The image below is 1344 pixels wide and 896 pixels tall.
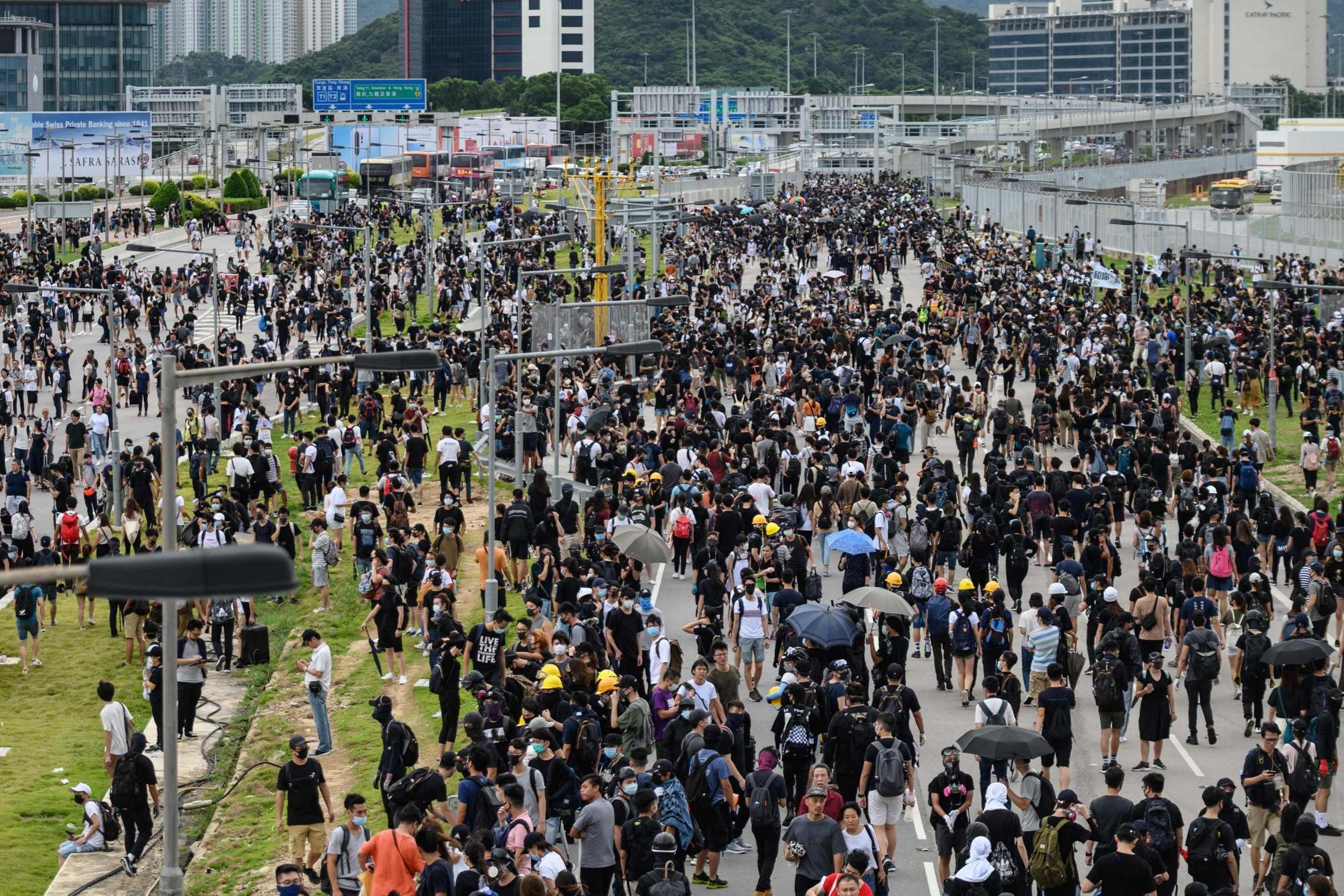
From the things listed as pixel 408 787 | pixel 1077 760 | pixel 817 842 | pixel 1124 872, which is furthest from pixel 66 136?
pixel 1124 872

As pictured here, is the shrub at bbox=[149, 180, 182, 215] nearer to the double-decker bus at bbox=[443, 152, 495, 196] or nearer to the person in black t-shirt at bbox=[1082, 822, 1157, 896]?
the double-decker bus at bbox=[443, 152, 495, 196]

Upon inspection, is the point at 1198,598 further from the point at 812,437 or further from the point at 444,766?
the point at 812,437

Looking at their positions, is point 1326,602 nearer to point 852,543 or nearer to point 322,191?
point 852,543

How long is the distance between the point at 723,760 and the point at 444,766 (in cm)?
217

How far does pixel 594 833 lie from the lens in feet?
47.4

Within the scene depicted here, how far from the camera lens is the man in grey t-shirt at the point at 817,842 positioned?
45.4 feet

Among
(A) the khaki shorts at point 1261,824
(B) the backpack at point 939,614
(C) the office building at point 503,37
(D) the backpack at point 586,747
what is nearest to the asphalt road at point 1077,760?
(A) the khaki shorts at point 1261,824

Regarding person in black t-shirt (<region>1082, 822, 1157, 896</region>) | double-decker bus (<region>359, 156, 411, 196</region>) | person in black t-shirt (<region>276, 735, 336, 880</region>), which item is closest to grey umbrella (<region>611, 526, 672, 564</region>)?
person in black t-shirt (<region>276, 735, 336, 880</region>)

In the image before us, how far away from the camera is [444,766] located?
15297mm

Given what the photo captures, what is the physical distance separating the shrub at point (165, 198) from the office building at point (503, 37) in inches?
3559

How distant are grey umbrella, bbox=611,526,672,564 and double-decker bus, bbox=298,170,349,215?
72326 millimetres

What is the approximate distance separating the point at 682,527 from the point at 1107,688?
8938 mm

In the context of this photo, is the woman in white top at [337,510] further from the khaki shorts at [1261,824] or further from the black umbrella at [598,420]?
the khaki shorts at [1261,824]

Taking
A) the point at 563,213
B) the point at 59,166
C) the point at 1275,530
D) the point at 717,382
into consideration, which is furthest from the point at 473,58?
the point at 1275,530
